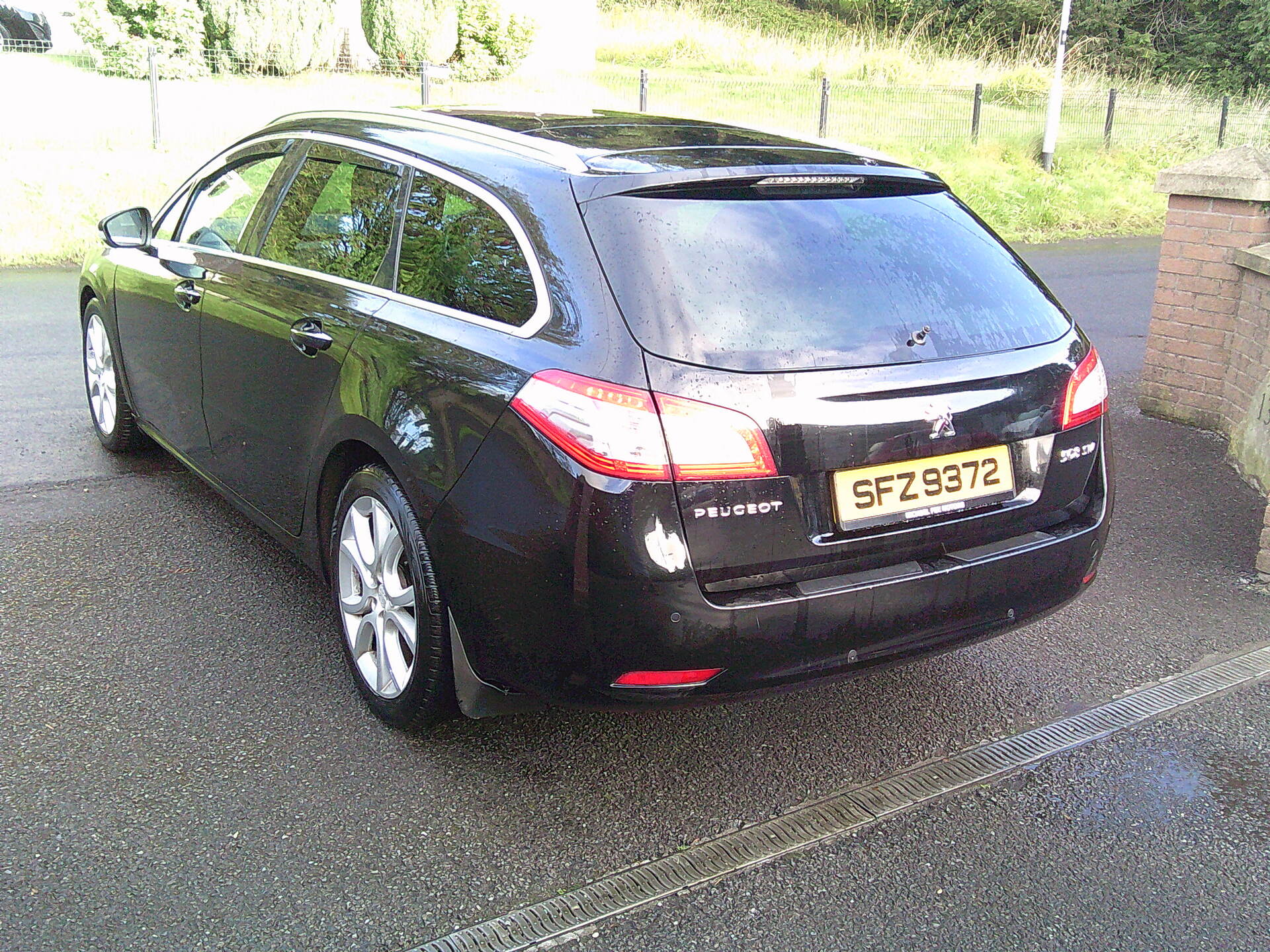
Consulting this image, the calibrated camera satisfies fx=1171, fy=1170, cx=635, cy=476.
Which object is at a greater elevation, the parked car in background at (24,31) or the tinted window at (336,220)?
the parked car in background at (24,31)

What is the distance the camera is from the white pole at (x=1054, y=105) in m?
19.3

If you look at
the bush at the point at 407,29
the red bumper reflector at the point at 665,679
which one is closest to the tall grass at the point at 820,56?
the bush at the point at 407,29

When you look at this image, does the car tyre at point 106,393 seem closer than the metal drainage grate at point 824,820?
No

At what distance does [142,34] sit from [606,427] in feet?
69.9

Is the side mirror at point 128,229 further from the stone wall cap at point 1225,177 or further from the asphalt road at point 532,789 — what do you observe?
the stone wall cap at point 1225,177

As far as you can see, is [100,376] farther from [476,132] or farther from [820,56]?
[820,56]

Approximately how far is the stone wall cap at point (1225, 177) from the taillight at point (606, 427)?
4.53m

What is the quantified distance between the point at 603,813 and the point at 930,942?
0.82m

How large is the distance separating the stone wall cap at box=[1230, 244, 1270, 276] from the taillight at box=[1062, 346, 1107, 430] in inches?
116

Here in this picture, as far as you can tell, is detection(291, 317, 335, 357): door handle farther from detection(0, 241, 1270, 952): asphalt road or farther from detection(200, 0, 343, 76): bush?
detection(200, 0, 343, 76): bush

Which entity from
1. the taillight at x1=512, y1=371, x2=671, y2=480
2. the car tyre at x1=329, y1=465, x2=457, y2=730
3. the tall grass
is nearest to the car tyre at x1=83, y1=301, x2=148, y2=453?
the car tyre at x1=329, y1=465, x2=457, y2=730

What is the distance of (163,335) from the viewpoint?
437 cm

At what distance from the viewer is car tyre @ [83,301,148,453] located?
5.11 metres

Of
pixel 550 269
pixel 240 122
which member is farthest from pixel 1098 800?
pixel 240 122
